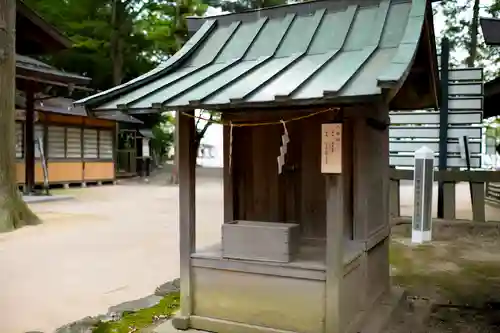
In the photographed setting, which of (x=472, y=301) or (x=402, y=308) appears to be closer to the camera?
(x=402, y=308)

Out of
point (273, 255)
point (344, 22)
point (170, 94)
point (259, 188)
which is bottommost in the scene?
point (273, 255)

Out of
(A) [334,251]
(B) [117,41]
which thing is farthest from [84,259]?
(B) [117,41]

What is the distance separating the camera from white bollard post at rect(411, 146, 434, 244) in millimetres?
8148

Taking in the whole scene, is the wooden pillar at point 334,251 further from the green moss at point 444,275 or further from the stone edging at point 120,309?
the green moss at point 444,275

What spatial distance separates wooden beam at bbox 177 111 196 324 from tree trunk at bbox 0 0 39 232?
6.49 metres

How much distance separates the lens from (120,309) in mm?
4383

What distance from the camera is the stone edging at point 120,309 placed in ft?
12.7

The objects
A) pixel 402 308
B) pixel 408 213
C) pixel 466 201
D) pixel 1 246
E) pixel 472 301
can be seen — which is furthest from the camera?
pixel 466 201

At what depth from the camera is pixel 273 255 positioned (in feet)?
11.1

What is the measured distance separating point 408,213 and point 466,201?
14.0 ft

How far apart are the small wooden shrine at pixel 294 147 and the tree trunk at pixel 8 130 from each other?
6.04 m

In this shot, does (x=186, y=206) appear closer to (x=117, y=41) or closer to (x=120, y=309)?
(x=120, y=309)

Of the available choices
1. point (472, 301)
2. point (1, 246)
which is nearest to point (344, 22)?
point (472, 301)

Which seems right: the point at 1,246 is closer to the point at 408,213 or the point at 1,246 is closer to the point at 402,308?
the point at 402,308
